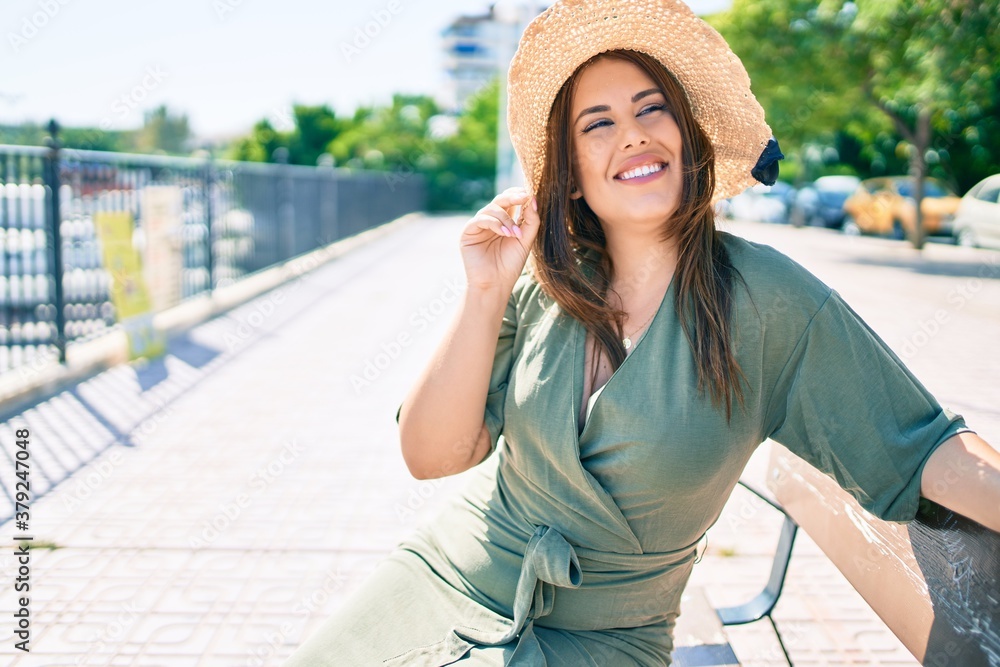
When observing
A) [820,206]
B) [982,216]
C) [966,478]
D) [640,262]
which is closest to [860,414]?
[966,478]

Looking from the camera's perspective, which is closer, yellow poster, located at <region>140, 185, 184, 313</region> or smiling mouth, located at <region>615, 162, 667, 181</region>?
smiling mouth, located at <region>615, 162, 667, 181</region>

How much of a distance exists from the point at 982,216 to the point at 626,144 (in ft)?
63.7

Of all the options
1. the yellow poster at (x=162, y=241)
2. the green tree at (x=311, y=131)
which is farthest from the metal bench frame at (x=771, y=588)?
the green tree at (x=311, y=131)

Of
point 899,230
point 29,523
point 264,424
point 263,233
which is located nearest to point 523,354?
point 29,523

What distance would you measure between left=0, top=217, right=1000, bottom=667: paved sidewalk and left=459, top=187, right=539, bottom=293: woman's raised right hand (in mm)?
1026

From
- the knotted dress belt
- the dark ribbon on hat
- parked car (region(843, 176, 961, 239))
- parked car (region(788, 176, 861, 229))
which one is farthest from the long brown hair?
parked car (region(788, 176, 861, 229))

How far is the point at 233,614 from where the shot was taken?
10.7 feet

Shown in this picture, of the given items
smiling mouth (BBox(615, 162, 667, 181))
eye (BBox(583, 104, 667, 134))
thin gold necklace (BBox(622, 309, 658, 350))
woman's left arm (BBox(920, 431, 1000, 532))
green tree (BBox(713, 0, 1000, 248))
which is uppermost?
green tree (BBox(713, 0, 1000, 248))

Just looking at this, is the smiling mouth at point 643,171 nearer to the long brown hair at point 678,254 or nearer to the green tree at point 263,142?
the long brown hair at point 678,254

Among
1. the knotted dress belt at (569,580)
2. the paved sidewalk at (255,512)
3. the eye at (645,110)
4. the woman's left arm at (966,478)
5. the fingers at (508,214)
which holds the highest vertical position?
the eye at (645,110)

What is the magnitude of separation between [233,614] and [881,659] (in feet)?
7.47

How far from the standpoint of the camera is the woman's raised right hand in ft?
7.00

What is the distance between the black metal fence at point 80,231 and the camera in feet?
21.4

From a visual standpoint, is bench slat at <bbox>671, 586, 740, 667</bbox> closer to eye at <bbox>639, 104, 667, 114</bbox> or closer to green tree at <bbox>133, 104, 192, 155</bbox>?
eye at <bbox>639, 104, 667, 114</bbox>
